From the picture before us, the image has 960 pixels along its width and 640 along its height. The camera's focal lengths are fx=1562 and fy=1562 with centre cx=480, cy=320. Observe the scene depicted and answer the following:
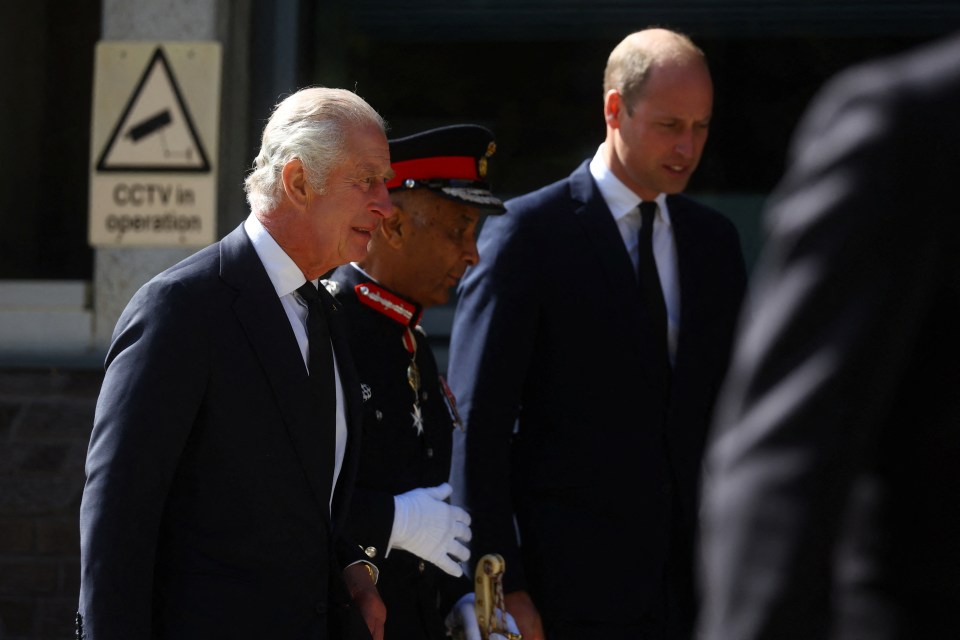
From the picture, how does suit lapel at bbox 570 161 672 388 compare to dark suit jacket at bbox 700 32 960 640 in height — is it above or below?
below

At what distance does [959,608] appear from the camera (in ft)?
3.82

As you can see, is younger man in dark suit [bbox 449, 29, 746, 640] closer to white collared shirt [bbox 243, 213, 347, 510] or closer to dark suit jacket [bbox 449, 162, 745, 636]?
dark suit jacket [bbox 449, 162, 745, 636]

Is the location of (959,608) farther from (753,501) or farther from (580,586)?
(580,586)

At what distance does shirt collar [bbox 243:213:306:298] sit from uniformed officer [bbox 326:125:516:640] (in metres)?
0.40

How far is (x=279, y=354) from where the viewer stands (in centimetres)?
267

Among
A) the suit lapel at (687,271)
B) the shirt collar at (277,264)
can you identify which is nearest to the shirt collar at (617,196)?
the suit lapel at (687,271)

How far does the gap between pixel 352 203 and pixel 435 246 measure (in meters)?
0.50

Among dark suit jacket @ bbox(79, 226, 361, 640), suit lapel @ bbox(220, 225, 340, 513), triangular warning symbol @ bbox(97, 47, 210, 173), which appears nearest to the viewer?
dark suit jacket @ bbox(79, 226, 361, 640)

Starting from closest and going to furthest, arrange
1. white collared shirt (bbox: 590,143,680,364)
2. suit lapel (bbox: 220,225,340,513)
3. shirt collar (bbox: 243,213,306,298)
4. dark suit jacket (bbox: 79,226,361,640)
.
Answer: dark suit jacket (bbox: 79,226,361,640)
suit lapel (bbox: 220,225,340,513)
shirt collar (bbox: 243,213,306,298)
white collared shirt (bbox: 590,143,680,364)

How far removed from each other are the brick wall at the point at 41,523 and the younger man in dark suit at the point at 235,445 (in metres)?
2.33

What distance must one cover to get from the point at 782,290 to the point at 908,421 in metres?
0.15

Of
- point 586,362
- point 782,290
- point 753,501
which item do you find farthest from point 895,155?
point 586,362

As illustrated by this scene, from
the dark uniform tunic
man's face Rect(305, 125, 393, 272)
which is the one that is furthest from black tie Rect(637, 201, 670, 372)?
man's face Rect(305, 125, 393, 272)

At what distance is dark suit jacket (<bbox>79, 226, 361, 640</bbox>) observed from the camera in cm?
248
